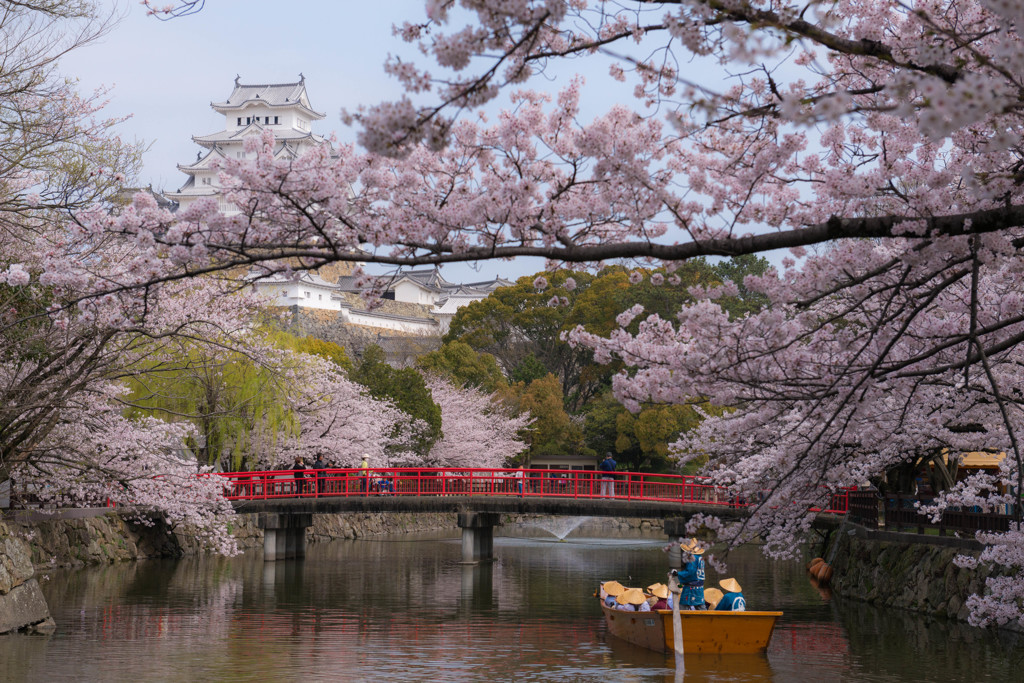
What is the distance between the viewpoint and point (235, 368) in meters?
25.1

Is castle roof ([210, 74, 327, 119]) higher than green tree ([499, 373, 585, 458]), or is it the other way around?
castle roof ([210, 74, 327, 119])

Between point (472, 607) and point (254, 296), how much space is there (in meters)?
7.03

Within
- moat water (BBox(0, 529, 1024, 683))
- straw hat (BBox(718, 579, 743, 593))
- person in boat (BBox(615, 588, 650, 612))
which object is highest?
straw hat (BBox(718, 579, 743, 593))

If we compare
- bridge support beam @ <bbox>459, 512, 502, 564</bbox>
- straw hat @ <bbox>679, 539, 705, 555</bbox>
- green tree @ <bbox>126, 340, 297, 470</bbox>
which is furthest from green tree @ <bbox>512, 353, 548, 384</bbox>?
straw hat @ <bbox>679, 539, 705, 555</bbox>

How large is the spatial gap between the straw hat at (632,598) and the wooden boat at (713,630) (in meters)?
0.34

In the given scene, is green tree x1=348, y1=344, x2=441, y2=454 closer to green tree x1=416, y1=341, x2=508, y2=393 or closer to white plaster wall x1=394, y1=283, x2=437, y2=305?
green tree x1=416, y1=341, x2=508, y2=393

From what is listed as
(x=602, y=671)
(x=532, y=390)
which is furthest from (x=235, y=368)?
(x=532, y=390)

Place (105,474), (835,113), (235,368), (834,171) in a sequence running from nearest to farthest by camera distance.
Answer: (835,113), (834,171), (105,474), (235,368)

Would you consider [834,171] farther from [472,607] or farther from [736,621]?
[472,607]

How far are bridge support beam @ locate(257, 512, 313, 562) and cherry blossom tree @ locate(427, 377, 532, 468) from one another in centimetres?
905

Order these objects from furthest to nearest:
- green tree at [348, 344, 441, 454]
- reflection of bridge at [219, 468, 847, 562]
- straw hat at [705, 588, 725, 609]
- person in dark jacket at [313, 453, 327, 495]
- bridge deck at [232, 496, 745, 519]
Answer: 1. green tree at [348, 344, 441, 454]
2. person in dark jacket at [313, 453, 327, 495]
3. reflection of bridge at [219, 468, 847, 562]
4. bridge deck at [232, 496, 745, 519]
5. straw hat at [705, 588, 725, 609]

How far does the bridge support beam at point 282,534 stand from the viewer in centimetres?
2650

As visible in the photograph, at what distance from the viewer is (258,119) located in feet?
222

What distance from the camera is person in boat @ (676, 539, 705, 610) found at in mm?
14062
